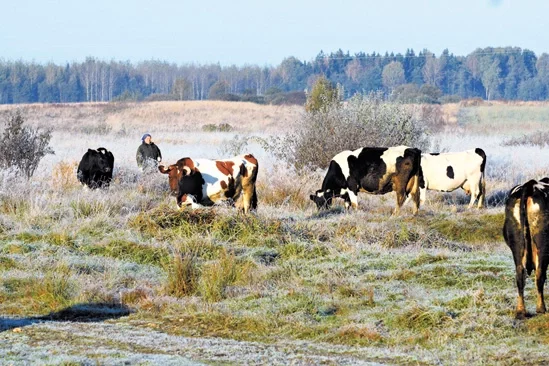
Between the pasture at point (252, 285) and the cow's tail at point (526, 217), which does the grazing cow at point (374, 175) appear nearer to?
the pasture at point (252, 285)

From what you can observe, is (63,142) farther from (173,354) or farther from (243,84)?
(243,84)

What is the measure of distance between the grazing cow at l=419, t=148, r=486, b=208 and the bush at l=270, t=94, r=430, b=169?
510 centimetres

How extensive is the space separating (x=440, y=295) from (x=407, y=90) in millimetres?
90561

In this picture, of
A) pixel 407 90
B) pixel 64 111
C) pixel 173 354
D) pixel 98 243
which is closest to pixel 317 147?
pixel 98 243

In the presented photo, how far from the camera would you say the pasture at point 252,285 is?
8.77 m

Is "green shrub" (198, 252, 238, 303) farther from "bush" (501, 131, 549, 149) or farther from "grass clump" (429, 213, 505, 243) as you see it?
"bush" (501, 131, 549, 149)

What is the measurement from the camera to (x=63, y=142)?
40.6 meters

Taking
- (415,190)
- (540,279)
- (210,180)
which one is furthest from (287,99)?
(540,279)

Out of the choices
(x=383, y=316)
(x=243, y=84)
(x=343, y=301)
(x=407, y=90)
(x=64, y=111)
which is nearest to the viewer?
(x=383, y=316)

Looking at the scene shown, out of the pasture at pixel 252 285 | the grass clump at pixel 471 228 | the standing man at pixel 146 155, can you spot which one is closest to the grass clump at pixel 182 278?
the pasture at pixel 252 285

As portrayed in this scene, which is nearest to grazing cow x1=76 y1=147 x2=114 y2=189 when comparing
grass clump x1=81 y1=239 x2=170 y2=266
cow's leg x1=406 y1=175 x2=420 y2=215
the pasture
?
the pasture

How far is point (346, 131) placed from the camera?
25.5m

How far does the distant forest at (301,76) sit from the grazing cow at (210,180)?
10005 cm

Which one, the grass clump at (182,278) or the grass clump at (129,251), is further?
the grass clump at (129,251)
